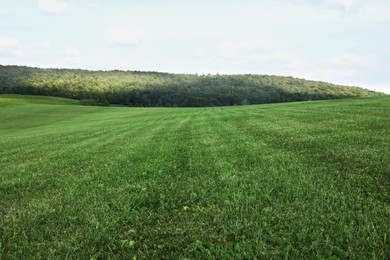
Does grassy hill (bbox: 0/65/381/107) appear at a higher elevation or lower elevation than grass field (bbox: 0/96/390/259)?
higher

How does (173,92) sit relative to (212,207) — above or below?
above

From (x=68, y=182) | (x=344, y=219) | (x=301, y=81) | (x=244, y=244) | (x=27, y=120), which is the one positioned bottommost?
(x=27, y=120)

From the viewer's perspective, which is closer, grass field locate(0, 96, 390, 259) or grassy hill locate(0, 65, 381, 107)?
grass field locate(0, 96, 390, 259)

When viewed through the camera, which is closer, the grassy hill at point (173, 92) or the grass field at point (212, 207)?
the grass field at point (212, 207)

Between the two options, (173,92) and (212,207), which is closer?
(212,207)

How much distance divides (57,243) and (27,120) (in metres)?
62.4

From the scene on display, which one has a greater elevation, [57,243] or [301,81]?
[301,81]

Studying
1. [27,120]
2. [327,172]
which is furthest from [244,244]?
[27,120]

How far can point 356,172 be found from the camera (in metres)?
7.61

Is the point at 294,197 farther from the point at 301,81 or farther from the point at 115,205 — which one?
the point at 301,81

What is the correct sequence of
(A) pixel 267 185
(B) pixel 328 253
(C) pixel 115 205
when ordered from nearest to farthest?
(B) pixel 328 253, (C) pixel 115 205, (A) pixel 267 185

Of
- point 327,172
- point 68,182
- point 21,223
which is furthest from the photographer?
point 68,182

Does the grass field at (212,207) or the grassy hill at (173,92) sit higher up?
the grassy hill at (173,92)

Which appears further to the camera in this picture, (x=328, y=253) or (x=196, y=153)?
(x=196, y=153)
